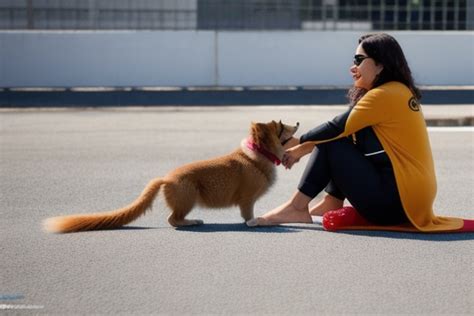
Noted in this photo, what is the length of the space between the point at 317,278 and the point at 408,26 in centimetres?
1541

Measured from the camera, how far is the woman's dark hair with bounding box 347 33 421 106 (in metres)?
6.25

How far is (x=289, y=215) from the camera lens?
671 cm

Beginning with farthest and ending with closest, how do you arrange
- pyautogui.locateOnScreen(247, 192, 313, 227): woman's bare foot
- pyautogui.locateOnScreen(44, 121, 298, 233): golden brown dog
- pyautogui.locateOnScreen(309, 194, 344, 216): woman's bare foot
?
pyautogui.locateOnScreen(309, 194, 344, 216): woman's bare foot, pyautogui.locateOnScreen(247, 192, 313, 227): woman's bare foot, pyautogui.locateOnScreen(44, 121, 298, 233): golden brown dog

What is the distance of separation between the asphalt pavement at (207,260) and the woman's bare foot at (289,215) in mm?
60

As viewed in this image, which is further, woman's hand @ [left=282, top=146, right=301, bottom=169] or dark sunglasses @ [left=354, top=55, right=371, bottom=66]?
woman's hand @ [left=282, top=146, right=301, bottom=169]

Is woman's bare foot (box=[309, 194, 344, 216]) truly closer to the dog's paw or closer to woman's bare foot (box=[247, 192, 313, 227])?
woman's bare foot (box=[247, 192, 313, 227])

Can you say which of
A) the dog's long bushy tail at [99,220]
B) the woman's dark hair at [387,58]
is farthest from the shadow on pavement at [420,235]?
the dog's long bushy tail at [99,220]

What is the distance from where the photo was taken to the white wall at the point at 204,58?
62.1 feet

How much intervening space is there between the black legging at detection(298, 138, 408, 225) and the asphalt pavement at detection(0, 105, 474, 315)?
178mm

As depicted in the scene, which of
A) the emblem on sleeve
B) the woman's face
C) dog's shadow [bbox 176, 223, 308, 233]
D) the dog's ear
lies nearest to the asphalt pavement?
dog's shadow [bbox 176, 223, 308, 233]

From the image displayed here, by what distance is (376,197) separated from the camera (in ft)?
20.5

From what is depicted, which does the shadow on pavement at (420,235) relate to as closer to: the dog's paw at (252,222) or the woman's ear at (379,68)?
Answer: the dog's paw at (252,222)

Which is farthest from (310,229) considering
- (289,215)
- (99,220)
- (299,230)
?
(99,220)

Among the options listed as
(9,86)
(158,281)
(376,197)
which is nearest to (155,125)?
(9,86)
